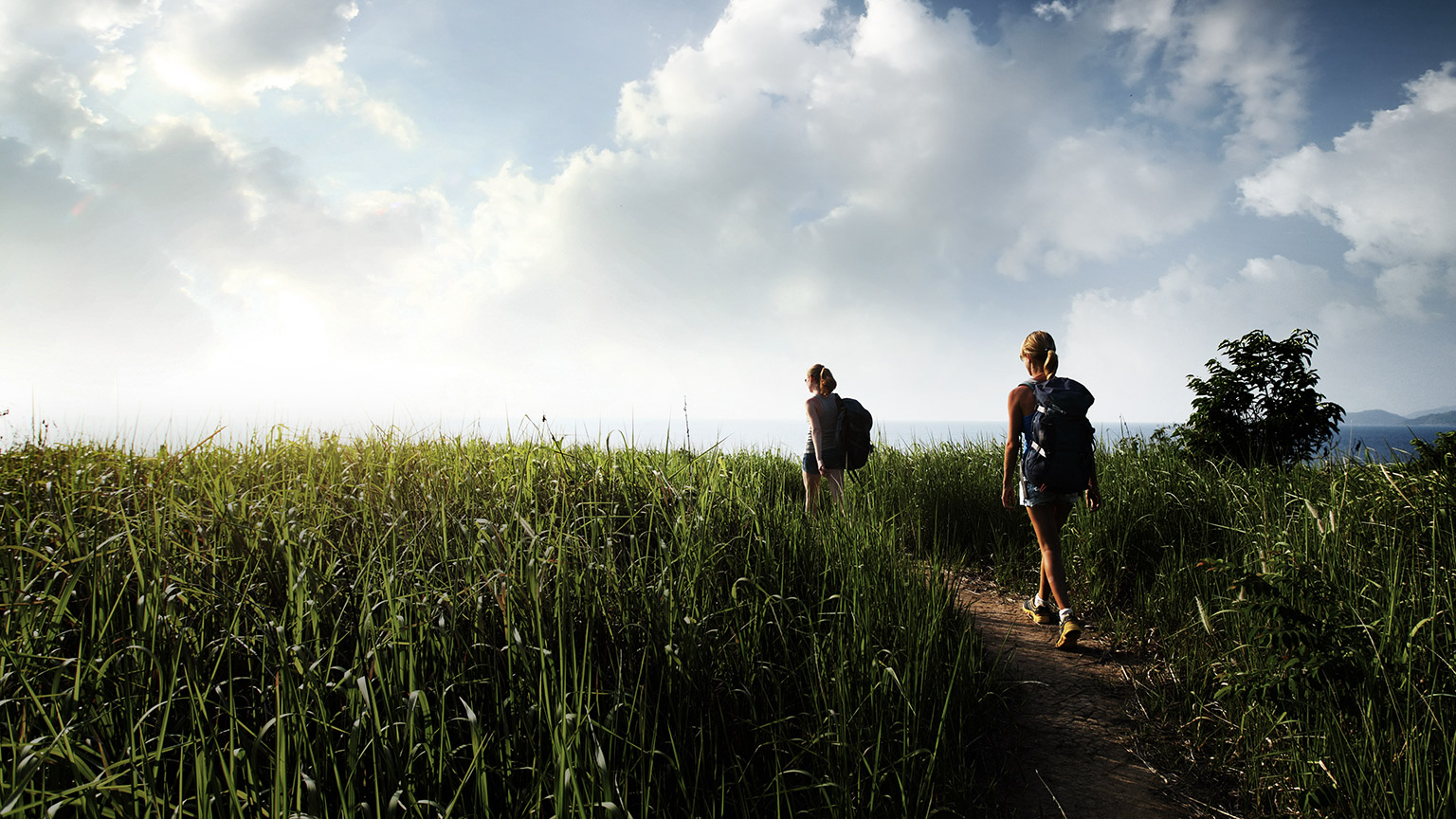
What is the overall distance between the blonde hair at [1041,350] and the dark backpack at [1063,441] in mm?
228

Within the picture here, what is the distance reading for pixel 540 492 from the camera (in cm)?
464

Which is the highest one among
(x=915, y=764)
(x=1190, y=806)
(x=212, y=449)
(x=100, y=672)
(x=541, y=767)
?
(x=212, y=449)

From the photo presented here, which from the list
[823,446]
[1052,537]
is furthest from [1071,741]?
[823,446]

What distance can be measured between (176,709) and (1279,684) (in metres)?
4.60

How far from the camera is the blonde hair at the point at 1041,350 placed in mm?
4863

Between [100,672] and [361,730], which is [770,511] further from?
[100,672]

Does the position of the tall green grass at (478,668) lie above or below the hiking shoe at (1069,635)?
above

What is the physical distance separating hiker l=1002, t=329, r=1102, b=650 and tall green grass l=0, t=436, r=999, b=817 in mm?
1205

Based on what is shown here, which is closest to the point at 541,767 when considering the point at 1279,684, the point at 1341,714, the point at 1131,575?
the point at 1279,684

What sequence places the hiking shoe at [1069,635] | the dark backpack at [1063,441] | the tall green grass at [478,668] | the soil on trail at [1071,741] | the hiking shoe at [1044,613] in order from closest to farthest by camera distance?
the tall green grass at [478,668]
the soil on trail at [1071,741]
the hiking shoe at [1069,635]
the dark backpack at [1063,441]
the hiking shoe at [1044,613]

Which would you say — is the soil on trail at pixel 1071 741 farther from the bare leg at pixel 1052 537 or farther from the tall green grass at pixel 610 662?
the bare leg at pixel 1052 537

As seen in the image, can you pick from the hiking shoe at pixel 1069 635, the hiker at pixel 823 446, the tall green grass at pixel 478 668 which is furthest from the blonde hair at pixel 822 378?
the hiking shoe at pixel 1069 635

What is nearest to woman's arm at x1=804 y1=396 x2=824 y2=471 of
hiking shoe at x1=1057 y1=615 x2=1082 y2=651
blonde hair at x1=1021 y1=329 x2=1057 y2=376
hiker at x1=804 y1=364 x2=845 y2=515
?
hiker at x1=804 y1=364 x2=845 y2=515

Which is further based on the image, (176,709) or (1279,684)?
(1279,684)
